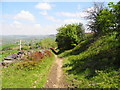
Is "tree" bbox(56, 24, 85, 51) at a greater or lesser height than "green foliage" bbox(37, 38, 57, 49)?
greater

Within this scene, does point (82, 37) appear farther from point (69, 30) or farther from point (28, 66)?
point (28, 66)

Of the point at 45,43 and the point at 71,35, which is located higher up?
the point at 71,35

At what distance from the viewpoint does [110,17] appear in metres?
12.7

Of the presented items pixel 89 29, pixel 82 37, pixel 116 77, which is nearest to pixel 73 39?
pixel 82 37

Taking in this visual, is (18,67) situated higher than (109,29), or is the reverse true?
(109,29)

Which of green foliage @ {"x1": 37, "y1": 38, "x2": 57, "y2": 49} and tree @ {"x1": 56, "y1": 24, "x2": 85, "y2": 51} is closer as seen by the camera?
tree @ {"x1": 56, "y1": 24, "x2": 85, "y2": 51}

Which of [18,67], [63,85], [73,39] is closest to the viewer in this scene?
[63,85]

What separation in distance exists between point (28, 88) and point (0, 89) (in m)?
1.74

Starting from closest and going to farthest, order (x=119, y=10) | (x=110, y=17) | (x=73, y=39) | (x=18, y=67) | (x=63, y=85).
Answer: (x=63, y=85) < (x=119, y=10) < (x=110, y=17) < (x=18, y=67) < (x=73, y=39)

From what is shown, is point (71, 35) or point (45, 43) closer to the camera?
point (71, 35)

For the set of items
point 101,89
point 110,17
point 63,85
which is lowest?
point 63,85

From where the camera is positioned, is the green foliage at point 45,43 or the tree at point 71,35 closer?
the tree at point 71,35

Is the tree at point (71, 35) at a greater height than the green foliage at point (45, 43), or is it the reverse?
the tree at point (71, 35)

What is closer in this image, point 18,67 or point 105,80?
point 105,80
